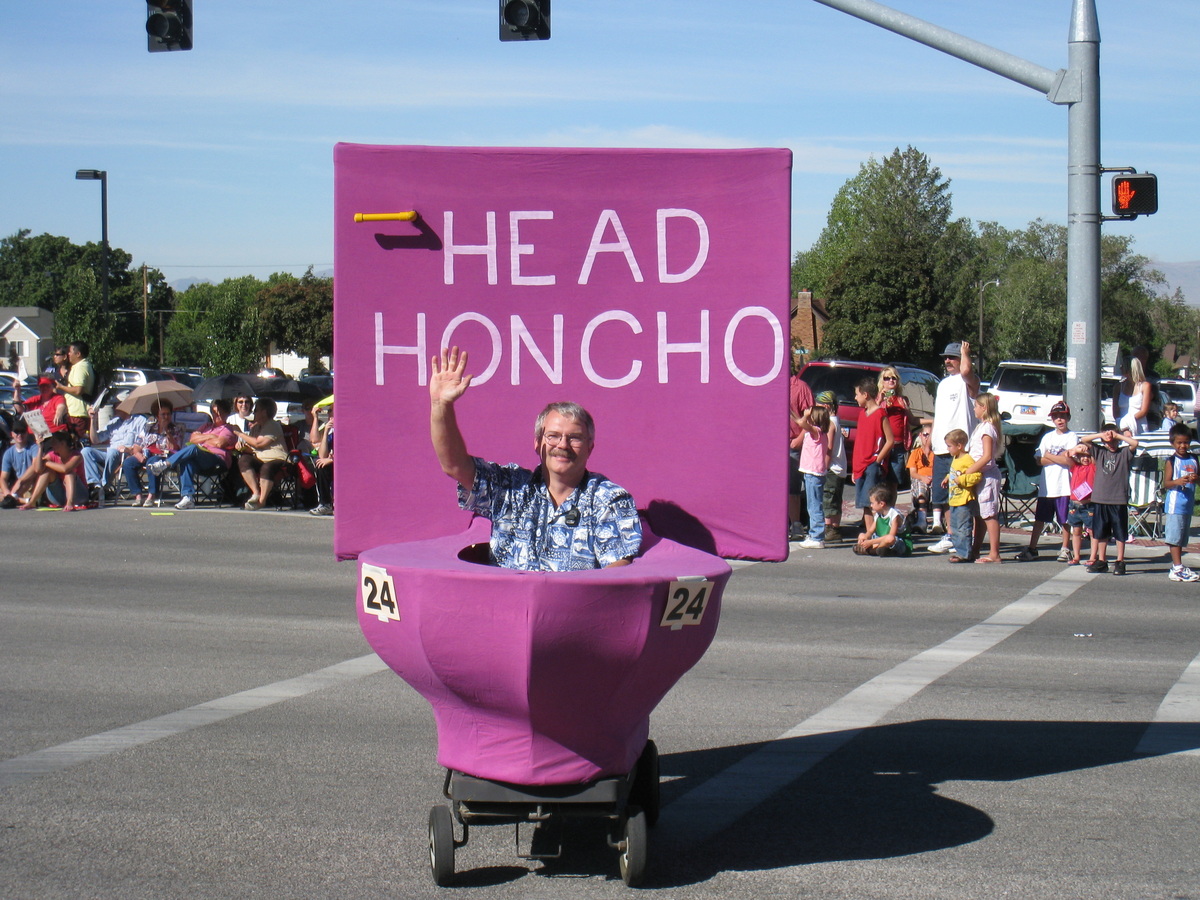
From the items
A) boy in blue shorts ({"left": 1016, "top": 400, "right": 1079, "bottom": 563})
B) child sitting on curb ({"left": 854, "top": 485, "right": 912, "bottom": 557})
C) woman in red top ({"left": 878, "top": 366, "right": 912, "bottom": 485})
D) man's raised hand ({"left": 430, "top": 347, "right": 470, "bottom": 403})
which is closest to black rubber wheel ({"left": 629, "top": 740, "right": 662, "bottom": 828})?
man's raised hand ({"left": 430, "top": 347, "right": 470, "bottom": 403})

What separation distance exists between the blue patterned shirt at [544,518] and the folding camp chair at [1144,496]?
10886 millimetres

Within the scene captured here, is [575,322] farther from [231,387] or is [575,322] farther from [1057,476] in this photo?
[231,387]

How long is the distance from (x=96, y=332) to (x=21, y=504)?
26.5 meters

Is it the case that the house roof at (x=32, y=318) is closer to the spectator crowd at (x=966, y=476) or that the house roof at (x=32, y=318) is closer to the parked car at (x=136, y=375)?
the parked car at (x=136, y=375)

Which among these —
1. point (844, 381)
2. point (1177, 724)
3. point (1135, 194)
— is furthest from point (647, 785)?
point (844, 381)

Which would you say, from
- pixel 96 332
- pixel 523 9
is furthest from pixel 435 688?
pixel 96 332

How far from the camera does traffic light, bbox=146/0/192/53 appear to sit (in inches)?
488

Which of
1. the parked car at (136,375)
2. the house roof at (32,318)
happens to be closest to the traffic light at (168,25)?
the parked car at (136,375)

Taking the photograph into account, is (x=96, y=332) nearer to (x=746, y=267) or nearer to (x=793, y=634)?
(x=793, y=634)

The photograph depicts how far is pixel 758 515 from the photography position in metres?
5.59

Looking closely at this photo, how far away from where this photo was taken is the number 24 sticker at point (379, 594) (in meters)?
4.30

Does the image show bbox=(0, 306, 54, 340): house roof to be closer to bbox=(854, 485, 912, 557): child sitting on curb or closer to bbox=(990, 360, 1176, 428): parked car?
bbox=(990, 360, 1176, 428): parked car

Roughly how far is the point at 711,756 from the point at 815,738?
62 centimetres

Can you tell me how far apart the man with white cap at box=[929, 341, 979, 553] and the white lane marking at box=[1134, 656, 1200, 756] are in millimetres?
6328
